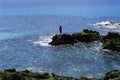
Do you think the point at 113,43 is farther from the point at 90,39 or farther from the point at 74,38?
the point at 74,38

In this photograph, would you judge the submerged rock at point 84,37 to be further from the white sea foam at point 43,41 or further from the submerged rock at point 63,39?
the white sea foam at point 43,41

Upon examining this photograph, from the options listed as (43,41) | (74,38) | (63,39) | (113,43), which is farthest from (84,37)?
(113,43)

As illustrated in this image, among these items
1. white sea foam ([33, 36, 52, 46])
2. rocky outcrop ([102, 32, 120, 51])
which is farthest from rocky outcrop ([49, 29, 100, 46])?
rocky outcrop ([102, 32, 120, 51])

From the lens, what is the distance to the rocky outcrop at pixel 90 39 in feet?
215

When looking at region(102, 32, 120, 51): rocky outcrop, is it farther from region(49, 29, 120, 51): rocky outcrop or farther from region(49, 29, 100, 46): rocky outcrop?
region(49, 29, 100, 46): rocky outcrop

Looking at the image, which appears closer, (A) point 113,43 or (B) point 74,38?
(A) point 113,43

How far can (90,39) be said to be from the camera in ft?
242

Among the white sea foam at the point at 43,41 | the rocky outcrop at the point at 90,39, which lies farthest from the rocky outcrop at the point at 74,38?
the white sea foam at the point at 43,41

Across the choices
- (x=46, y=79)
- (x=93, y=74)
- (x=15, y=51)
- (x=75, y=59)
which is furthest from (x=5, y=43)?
(x=46, y=79)

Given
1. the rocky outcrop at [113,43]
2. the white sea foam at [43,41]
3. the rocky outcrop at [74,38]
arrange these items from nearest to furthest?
1. the rocky outcrop at [113,43]
2. the rocky outcrop at [74,38]
3. the white sea foam at [43,41]

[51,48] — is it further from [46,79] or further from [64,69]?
[46,79]

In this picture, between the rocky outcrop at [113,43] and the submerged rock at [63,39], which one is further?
the submerged rock at [63,39]

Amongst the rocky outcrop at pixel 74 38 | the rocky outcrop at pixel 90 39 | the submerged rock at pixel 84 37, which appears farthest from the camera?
the submerged rock at pixel 84 37

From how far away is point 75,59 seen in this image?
5869cm
